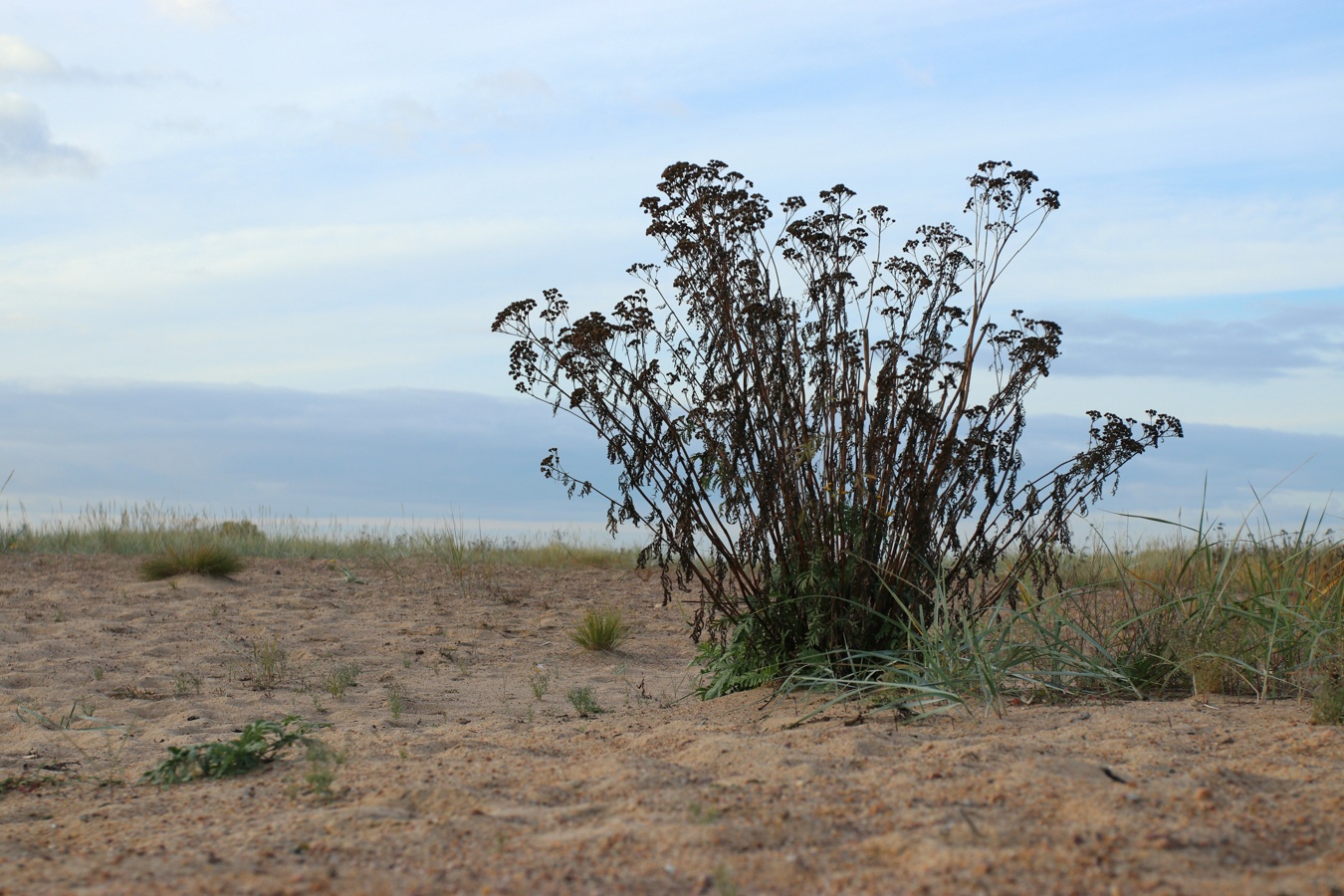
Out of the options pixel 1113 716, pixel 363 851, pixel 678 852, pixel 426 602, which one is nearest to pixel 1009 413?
pixel 1113 716

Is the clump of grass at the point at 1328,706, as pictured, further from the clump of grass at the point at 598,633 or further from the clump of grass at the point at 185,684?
the clump of grass at the point at 185,684

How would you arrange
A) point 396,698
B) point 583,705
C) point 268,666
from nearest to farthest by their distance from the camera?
1. point 583,705
2. point 396,698
3. point 268,666

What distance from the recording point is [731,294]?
16.4ft

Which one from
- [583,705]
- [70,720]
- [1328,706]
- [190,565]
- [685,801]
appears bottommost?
[70,720]

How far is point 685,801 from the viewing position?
285cm

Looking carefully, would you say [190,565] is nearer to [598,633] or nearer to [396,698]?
[598,633]

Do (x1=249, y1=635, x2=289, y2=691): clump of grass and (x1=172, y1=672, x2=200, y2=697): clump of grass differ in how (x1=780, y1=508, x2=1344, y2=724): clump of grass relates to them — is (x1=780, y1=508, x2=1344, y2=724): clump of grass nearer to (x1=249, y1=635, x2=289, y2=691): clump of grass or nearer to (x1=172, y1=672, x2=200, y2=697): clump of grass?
(x1=249, y1=635, x2=289, y2=691): clump of grass

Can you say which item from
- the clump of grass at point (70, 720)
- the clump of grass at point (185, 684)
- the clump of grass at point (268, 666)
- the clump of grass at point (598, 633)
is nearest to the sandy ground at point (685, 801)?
the clump of grass at point (70, 720)

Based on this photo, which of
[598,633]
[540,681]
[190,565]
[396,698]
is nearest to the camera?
[396,698]

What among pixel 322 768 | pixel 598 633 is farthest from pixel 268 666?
A: pixel 322 768

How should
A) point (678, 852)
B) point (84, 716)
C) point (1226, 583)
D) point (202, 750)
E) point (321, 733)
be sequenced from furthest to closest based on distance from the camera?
point (84, 716)
point (1226, 583)
point (321, 733)
point (202, 750)
point (678, 852)

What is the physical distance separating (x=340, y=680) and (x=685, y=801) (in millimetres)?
3716

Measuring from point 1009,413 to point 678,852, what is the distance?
3064 millimetres

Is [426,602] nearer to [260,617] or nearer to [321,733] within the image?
[260,617]
